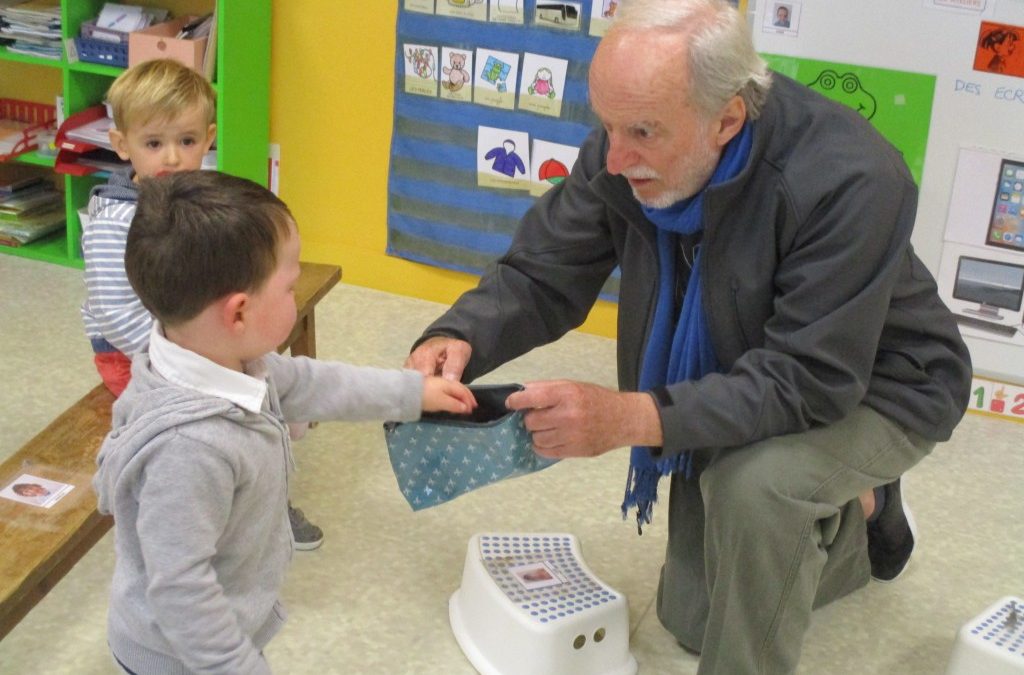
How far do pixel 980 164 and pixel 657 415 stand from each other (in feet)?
5.13

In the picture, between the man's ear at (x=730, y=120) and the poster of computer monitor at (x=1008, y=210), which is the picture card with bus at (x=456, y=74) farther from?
the man's ear at (x=730, y=120)

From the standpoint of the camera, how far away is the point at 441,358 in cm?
203

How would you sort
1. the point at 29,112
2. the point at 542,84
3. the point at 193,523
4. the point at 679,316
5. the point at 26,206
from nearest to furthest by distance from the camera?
the point at 193,523
the point at 679,316
the point at 542,84
the point at 26,206
the point at 29,112

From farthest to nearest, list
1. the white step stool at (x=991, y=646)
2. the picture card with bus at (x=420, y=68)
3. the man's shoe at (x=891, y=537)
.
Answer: the picture card with bus at (x=420, y=68)
the man's shoe at (x=891, y=537)
the white step stool at (x=991, y=646)

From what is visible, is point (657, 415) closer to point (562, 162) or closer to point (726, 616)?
point (726, 616)

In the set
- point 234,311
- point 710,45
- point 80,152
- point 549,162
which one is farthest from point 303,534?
point 80,152

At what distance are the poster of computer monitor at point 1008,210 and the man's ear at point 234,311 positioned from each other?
223 cm

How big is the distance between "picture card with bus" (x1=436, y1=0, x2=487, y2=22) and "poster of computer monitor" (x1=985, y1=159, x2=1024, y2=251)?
1408mm

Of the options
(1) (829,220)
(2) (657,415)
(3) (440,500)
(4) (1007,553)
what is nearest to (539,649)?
(3) (440,500)

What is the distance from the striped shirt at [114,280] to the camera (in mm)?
2105

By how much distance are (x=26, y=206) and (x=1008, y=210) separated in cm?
289

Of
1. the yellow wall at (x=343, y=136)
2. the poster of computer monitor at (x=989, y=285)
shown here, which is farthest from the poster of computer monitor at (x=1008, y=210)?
the yellow wall at (x=343, y=136)

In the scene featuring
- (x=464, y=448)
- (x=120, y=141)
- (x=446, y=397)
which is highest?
(x=120, y=141)

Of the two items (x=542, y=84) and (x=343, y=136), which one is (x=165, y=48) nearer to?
(x=343, y=136)
